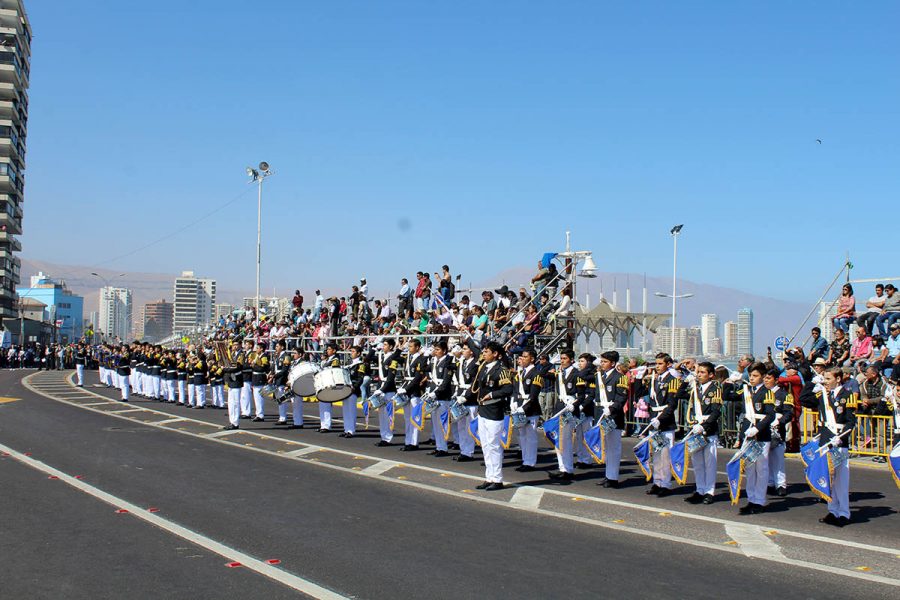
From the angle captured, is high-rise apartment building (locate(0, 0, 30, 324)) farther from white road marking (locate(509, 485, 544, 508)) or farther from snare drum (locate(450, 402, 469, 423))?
white road marking (locate(509, 485, 544, 508))

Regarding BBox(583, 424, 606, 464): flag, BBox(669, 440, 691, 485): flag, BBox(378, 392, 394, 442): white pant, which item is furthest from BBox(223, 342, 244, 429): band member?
BBox(669, 440, 691, 485): flag

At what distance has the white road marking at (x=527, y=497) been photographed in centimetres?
1048

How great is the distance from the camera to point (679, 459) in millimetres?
11086

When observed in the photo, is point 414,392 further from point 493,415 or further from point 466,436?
point 493,415

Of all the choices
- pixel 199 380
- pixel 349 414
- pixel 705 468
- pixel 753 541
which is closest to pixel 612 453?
pixel 705 468

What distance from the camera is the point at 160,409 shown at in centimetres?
2458

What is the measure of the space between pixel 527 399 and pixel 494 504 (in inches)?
121

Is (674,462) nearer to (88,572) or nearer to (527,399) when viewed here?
(527,399)

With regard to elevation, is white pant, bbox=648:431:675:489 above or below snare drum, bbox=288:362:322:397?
below

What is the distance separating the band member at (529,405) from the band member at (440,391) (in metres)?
1.74

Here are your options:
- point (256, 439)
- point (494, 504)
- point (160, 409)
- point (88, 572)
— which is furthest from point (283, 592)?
point (160, 409)

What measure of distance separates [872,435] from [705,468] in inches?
260

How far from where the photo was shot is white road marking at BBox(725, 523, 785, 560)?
8055 mm

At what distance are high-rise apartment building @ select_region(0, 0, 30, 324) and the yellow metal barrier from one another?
102 metres
